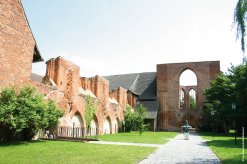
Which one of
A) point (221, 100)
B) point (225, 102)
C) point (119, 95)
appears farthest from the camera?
point (119, 95)

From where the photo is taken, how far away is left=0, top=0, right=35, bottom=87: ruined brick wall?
48.7 ft

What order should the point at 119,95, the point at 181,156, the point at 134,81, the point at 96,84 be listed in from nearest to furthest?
1. the point at 181,156
2. the point at 96,84
3. the point at 119,95
4. the point at 134,81

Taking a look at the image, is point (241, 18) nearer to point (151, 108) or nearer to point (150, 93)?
point (151, 108)

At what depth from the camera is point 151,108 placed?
40844 millimetres

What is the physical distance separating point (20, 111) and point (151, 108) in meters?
29.1

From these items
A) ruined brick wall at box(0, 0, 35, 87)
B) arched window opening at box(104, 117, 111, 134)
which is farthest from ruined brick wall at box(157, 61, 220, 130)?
ruined brick wall at box(0, 0, 35, 87)

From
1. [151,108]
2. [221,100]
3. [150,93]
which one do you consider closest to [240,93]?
[221,100]

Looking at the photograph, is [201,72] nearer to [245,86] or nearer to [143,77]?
[143,77]

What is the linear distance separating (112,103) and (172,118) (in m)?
13.5

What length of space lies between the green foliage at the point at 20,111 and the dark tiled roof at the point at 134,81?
29374 mm

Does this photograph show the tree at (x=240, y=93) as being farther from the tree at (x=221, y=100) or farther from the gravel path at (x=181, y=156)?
the gravel path at (x=181, y=156)

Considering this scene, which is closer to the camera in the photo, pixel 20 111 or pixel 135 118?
pixel 20 111

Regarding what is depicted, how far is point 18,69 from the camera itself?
15.8m

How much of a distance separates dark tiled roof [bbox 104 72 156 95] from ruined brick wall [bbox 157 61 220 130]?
2.80 meters
